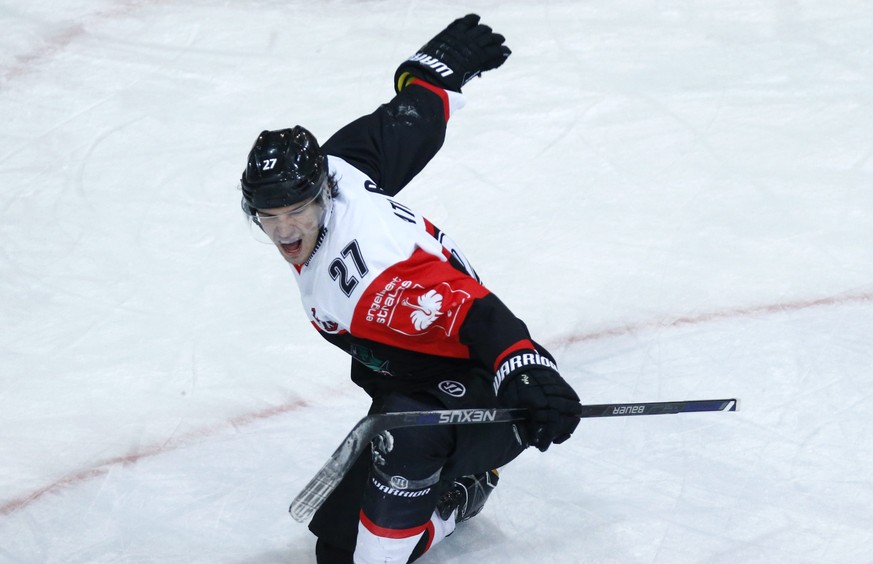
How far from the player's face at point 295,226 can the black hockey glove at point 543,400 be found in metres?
0.56

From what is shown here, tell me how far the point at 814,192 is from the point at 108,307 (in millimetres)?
2678

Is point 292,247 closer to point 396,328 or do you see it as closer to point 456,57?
point 396,328

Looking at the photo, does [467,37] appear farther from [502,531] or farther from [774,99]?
[774,99]

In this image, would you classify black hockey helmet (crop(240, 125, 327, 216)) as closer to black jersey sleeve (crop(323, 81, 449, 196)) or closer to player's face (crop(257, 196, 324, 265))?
player's face (crop(257, 196, 324, 265))

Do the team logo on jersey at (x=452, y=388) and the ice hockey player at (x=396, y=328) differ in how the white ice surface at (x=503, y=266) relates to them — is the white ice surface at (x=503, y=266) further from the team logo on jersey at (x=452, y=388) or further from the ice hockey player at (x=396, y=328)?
the team logo on jersey at (x=452, y=388)

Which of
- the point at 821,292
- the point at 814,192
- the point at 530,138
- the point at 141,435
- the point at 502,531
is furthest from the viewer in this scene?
the point at 530,138

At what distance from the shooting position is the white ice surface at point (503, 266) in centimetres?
324

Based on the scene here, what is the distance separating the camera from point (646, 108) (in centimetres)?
502

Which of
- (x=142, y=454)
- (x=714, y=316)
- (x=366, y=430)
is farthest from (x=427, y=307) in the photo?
(x=714, y=316)

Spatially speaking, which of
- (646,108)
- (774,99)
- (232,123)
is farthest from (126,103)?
(774,99)

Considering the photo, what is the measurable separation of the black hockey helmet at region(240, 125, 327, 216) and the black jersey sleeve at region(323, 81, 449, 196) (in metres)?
0.41

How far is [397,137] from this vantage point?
3115 mm

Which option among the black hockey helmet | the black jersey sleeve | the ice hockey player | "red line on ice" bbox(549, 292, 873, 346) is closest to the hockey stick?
the ice hockey player

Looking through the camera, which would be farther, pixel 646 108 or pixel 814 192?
pixel 646 108
